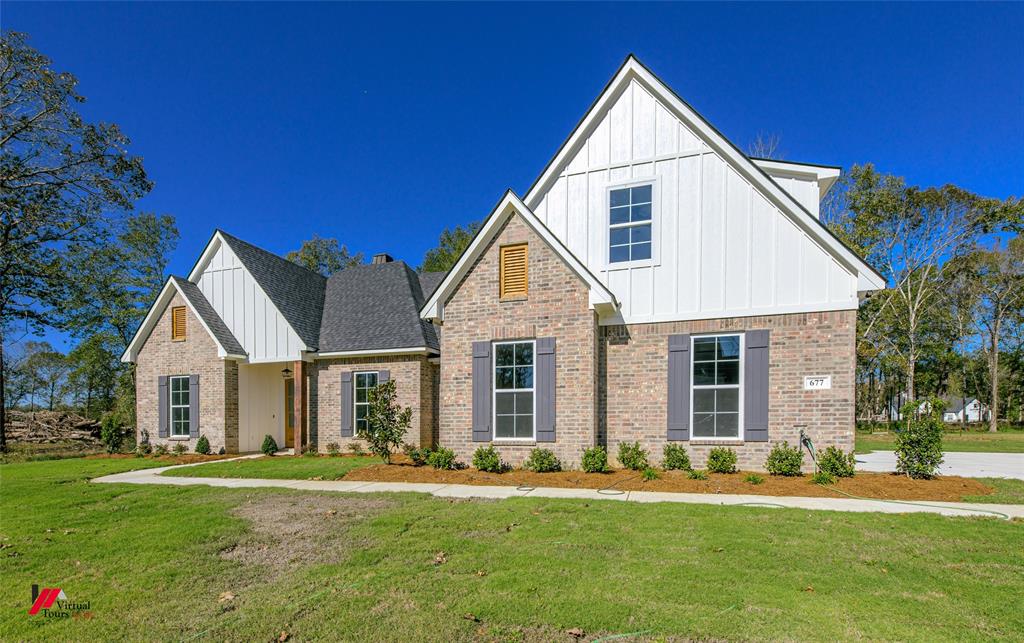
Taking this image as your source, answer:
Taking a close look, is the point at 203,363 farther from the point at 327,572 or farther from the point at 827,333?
the point at 827,333

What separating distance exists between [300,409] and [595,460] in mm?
10158

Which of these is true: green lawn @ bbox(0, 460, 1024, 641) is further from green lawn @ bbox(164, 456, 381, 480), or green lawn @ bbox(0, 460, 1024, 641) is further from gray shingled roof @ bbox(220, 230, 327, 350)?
gray shingled roof @ bbox(220, 230, 327, 350)

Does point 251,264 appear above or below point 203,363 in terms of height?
above

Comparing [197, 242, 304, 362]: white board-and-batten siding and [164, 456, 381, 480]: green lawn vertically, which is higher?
[197, 242, 304, 362]: white board-and-batten siding

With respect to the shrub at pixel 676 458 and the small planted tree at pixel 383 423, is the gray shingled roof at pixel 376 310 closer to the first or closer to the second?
the small planted tree at pixel 383 423

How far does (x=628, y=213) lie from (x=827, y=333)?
4.66m

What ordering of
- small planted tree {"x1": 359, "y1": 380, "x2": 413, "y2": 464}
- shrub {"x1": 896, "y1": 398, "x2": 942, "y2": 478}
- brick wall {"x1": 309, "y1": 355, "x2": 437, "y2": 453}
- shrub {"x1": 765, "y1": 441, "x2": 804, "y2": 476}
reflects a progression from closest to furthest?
1. shrub {"x1": 896, "y1": 398, "x2": 942, "y2": 478}
2. shrub {"x1": 765, "y1": 441, "x2": 804, "y2": 476}
3. small planted tree {"x1": 359, "y1": 380, "x2": 413, "y2": 464}
4. brick wall {"x1": 309, "y1": 355, "x2": 437, "y2": 453}

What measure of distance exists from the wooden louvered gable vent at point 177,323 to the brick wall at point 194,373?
0.50 ft

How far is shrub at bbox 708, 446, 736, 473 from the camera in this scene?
30.3 feet

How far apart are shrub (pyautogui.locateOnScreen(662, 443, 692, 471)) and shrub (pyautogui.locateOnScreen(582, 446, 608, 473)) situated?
1299 millimetres

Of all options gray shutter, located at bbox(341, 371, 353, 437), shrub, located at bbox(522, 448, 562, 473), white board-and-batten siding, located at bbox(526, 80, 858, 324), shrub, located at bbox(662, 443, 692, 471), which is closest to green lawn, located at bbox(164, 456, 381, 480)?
gray shutter, located at bbox(341, 371, 353, 437)

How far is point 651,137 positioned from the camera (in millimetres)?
10594

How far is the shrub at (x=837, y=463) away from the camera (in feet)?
28.4

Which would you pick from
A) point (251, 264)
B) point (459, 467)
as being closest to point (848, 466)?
point (459, 467)
